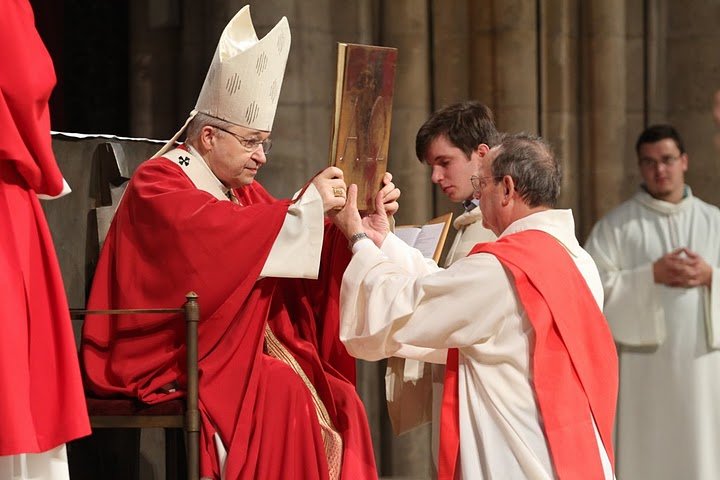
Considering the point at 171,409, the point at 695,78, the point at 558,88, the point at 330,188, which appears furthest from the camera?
the point at 695,78

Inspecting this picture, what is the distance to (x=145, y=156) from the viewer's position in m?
5.50

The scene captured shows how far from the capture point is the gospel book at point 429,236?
508 cm

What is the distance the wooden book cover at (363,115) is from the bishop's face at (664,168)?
311 cm

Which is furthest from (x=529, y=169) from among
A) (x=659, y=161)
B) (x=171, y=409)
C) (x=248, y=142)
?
(x=659, y=161)

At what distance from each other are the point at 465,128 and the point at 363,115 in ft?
2.12

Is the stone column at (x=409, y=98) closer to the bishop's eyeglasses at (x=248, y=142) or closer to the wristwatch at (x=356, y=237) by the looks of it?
the bishop's eyeglasses at (x=248, y=142)

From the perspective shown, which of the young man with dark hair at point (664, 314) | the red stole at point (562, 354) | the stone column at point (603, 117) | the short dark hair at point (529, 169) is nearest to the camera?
the red stole at point (562, 354)

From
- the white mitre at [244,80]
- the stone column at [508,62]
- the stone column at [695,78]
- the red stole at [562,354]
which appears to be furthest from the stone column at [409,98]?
the red stole at [562,354]

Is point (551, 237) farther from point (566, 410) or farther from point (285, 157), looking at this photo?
point (285, 157)

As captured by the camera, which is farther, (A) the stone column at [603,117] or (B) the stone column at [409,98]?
(A) the stone column at [603,117]

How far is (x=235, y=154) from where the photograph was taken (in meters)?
4.77

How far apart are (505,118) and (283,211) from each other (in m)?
3.27

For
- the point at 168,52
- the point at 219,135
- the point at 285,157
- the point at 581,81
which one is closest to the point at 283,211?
the point at 219,135

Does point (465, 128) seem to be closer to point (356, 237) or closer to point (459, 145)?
point (459, 145)
